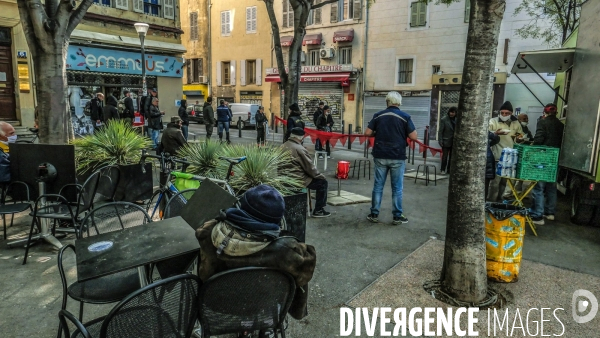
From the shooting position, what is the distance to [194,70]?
34344mm

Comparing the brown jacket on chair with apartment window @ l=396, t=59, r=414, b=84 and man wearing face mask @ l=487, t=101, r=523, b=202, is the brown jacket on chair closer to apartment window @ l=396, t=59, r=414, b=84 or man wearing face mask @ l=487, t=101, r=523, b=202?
man wearing face mask @ l=487, t=101, r=523, b=202

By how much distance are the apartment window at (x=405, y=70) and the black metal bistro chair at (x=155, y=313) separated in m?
22.6

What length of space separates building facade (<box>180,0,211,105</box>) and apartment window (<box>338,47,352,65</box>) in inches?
481

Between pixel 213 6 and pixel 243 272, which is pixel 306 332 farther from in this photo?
pixel 213 6

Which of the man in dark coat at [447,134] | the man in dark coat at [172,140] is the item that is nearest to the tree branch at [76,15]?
the man in dark coat at [172,140]

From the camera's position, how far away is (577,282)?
4.30 meters

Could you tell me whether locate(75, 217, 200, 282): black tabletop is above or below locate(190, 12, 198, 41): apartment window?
below

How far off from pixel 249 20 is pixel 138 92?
44.0ft

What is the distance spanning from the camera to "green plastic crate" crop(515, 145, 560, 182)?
18.5 ft

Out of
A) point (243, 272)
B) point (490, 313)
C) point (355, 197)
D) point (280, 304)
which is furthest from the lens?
point (355, 197)

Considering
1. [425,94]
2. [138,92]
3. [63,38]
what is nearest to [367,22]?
[425,94]

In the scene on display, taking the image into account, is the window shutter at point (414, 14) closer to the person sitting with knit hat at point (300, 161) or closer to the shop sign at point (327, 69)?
the shop sign at point (327, 69)

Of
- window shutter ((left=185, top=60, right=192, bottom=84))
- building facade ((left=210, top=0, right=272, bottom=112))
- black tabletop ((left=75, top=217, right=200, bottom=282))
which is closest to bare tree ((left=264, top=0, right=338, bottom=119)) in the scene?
black tabletop ((left=75, top=217, right=200, bottom=282))

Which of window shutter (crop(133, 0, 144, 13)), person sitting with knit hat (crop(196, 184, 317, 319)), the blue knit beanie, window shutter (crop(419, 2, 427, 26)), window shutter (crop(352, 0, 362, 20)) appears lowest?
person sitting with knit hat (crop(196, 184, 317, 319))
